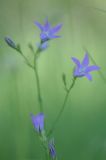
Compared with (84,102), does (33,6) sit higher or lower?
higher

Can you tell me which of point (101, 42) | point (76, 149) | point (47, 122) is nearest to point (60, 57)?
point (101, 42)

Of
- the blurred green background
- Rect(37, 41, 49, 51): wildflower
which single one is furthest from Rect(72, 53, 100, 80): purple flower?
the blurred green background

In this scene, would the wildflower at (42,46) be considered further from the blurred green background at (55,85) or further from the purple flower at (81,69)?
the blurred green background at (55,85)

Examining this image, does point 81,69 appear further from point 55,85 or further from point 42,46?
point 55,85

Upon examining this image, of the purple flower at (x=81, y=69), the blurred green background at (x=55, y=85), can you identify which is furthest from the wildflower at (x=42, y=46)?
the blurred green background at (x=55, y=85)

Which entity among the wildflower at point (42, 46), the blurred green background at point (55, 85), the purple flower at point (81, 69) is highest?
the wildflower at point (42, 46)

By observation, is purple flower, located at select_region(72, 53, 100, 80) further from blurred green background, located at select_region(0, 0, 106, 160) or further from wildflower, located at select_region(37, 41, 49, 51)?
blurred green background, located at select_region(0, 0, 106, 160)

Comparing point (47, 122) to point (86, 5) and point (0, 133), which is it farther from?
point (86, 5)

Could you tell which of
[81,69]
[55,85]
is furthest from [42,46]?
[55,85]
